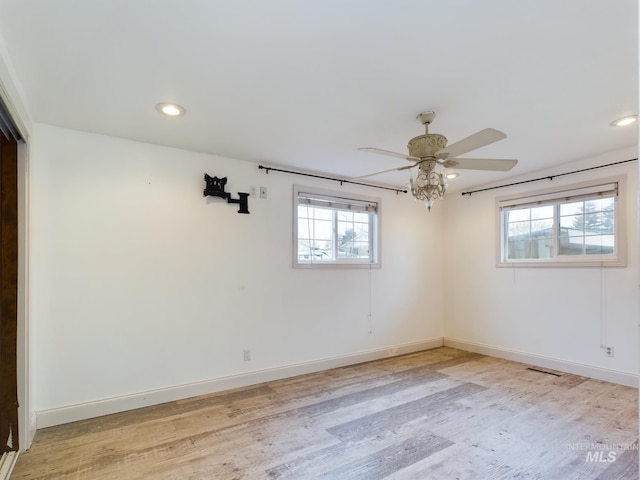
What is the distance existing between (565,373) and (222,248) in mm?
4069

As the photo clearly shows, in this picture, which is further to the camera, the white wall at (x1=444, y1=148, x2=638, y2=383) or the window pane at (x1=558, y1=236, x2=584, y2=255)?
the window pane at (x1=558, y1=236, x2=584, y2=255)

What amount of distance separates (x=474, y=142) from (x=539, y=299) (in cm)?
299

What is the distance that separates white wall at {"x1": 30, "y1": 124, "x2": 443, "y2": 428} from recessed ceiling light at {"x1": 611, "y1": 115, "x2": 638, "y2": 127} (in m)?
2.72

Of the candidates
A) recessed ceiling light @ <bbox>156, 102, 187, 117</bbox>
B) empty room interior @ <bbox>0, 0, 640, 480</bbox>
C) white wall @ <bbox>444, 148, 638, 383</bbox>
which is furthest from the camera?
white wall @ <bbox>444, 148, 638, 383</bbox>

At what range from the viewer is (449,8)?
1522 mm

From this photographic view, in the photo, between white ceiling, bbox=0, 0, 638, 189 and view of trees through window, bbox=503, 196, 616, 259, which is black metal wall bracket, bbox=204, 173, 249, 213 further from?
view of trees through window, bbox=503, 196, 616, 259

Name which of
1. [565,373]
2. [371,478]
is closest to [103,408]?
[371,478]

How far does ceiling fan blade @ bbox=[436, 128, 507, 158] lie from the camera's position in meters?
2.03

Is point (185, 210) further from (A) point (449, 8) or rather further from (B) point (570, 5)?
(B) point (570, 5)

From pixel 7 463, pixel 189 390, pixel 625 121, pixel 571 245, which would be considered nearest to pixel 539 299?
pixel 571 245

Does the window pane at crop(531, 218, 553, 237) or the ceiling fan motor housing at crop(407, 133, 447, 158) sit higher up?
the ceiling fan motor housing at crop(407, 133, 447, 158)

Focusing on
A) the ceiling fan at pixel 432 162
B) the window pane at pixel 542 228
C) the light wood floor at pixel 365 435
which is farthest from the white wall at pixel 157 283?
the window pane at pixel 542 228

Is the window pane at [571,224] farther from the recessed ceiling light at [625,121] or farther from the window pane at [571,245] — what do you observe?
the recessed ceiling light at [625,121]

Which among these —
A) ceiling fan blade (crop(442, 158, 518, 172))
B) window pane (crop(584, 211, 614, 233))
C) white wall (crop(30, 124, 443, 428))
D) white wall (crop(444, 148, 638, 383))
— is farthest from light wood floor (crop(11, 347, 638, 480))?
ceiling fan blade (crop(442, 158, 518, 172))
